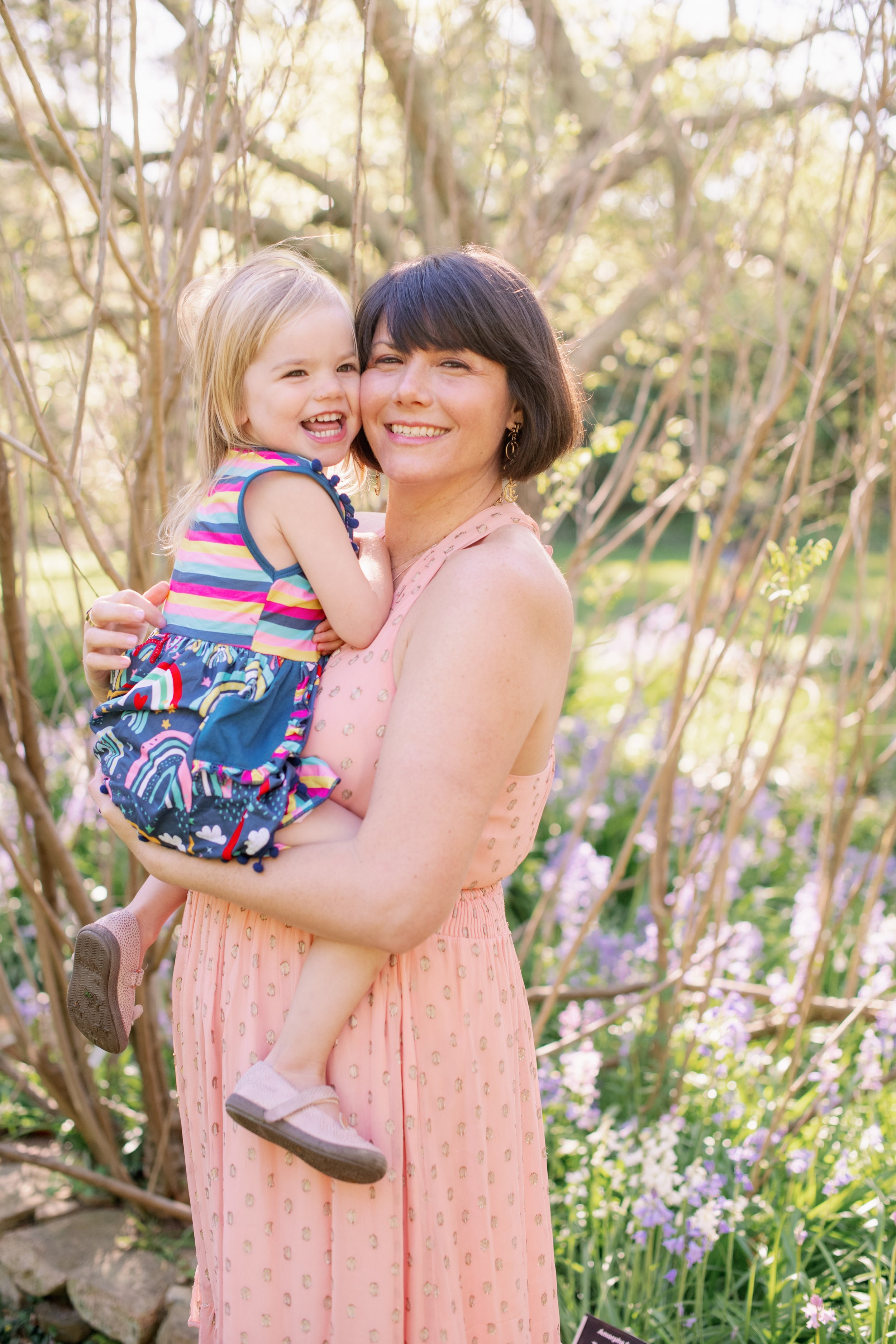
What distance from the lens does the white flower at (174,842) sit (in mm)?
1332

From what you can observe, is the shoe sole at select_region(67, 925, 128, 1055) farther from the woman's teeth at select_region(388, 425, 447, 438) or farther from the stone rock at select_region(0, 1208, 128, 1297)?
the stone rock at select_region(0, 1208, 128, 1297)

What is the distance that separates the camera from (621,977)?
3.22 meters

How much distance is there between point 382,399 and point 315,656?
388 mm

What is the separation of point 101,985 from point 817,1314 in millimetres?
1407

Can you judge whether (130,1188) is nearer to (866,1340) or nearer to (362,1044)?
(362,1044)

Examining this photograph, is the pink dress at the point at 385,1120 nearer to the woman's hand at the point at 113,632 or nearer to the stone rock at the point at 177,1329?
the woman's hand at the point at 113,632

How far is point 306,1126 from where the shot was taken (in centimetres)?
121

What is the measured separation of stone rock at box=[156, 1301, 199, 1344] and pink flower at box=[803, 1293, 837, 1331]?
1247mm

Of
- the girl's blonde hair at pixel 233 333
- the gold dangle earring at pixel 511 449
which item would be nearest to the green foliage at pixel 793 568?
the gold dangle earring at pixel 511 449

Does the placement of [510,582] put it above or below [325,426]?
below

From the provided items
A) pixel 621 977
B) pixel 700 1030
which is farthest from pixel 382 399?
pixel 621 977

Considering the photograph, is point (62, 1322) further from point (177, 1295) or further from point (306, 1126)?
point (306, 1126)

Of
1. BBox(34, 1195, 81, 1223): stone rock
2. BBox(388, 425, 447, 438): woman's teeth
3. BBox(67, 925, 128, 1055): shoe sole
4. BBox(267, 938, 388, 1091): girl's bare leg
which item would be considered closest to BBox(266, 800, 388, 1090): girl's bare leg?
BBox(267, 938, 388, 1091): girl's bare leg

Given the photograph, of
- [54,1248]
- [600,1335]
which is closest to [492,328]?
[600,1335]
